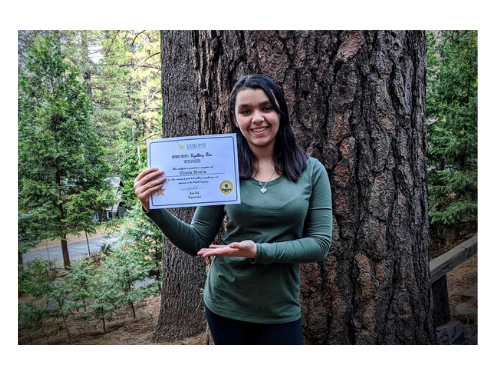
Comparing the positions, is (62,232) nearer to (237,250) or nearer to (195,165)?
(195,165)

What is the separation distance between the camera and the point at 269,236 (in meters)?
1.15

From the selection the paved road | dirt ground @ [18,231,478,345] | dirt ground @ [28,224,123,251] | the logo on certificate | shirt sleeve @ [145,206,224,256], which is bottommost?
dirt ground @ [18,231,478,345]

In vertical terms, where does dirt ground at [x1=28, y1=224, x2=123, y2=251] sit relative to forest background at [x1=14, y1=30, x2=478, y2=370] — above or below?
below

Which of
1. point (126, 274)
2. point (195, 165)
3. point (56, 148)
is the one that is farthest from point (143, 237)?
point (195, 165)

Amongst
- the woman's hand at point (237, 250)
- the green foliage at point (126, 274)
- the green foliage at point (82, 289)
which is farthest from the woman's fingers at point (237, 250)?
the green foliage at point (126, 274)

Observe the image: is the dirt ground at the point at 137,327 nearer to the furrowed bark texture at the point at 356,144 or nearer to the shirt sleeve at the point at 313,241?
the furrowed bark texture at the point at 356,144

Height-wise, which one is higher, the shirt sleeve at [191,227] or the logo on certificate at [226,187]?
the logo on certificate at [226,187]

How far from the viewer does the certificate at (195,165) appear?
1.27 meters

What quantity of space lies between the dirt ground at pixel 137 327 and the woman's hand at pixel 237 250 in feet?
4.43

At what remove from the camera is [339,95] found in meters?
1.53

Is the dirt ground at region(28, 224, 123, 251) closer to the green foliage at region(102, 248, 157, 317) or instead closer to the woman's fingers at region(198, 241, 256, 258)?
the green foliage at region(102, 248, 157, 317)

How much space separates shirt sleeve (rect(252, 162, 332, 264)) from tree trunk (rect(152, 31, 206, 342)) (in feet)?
6.55

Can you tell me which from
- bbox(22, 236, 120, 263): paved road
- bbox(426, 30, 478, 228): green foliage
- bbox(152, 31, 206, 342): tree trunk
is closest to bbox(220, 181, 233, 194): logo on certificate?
bbox(152, 31, 206, 342): tree trunk

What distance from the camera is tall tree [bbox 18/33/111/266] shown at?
2.65 m
